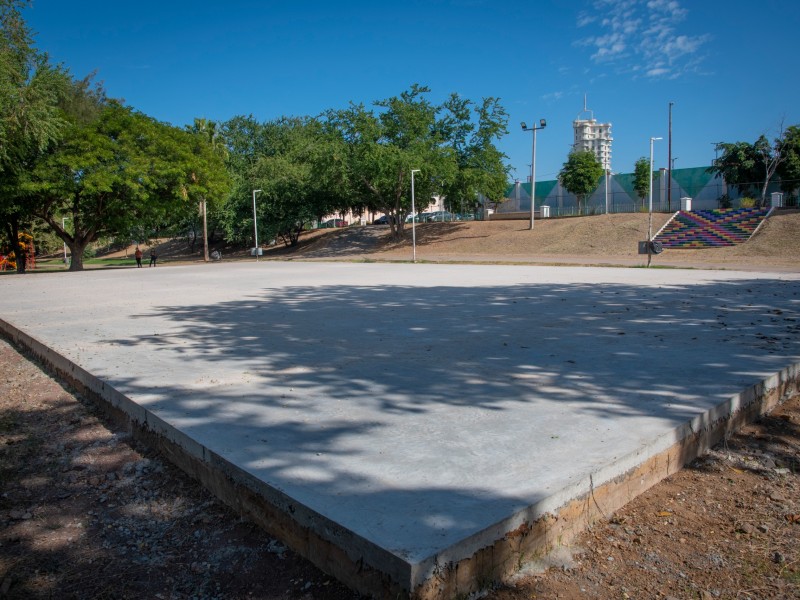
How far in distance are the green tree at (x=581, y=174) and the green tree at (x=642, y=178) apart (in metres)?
3.17

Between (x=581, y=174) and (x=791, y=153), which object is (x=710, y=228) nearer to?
(x=791, y=153)

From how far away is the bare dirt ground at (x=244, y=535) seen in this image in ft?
8.64

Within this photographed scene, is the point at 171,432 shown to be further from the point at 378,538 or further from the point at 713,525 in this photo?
the point at 713,525

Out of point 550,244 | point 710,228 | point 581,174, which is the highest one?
point 581,174

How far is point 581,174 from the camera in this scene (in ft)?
178

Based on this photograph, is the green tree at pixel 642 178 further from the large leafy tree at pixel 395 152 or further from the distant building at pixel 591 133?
the distant building at pixel 591 133

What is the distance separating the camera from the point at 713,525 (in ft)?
10.2

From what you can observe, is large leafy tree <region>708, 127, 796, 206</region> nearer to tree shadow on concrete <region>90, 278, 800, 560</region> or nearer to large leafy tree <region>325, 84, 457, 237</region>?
large leafy tree <region>325, 84, 457, 237</region>

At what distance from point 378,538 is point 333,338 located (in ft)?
17.3

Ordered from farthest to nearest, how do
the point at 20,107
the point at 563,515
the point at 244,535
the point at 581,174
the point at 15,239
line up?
the point at 581,174 < the point at 15,239 < the point at 20,107 < the point at 244,535 < the point at 563,515

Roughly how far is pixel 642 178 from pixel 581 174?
5470 millimetres

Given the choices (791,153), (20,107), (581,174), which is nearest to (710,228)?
(791,153)

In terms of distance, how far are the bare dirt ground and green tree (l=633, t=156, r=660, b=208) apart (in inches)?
2109

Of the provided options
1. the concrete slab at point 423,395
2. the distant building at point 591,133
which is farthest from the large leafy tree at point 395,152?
the distant building at point 591,133
